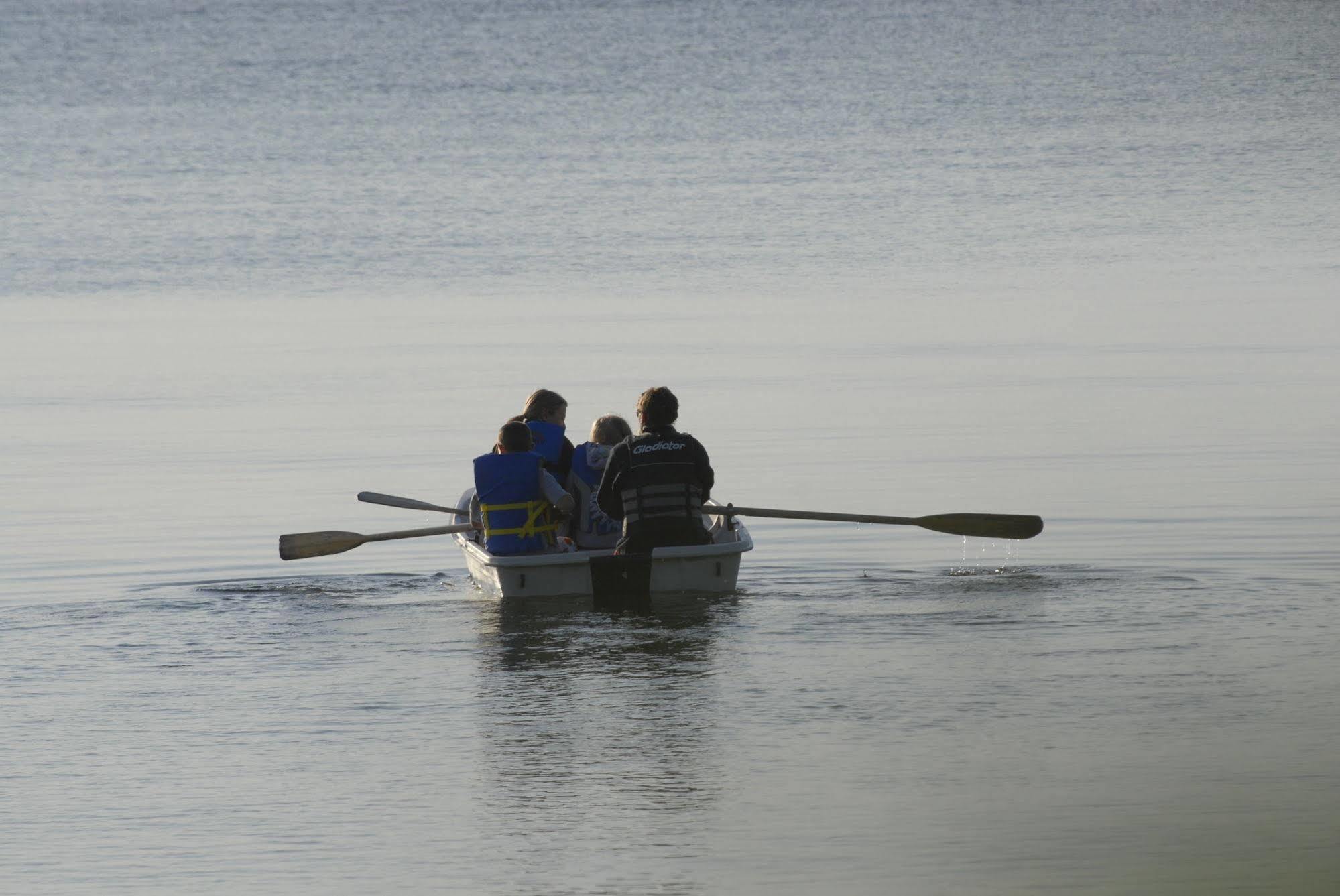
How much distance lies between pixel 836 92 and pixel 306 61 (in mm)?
19012

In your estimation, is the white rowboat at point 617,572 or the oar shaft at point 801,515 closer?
the white rowboat at point 617,572

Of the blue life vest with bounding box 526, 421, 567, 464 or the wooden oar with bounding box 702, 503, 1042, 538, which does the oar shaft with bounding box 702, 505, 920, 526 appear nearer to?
the wooden oar with bounding box 702, 503, 1042, 538

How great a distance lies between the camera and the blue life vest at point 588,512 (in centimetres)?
1275

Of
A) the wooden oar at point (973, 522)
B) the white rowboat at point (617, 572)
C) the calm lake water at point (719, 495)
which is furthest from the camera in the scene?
the wooden oar at point (973, 522)

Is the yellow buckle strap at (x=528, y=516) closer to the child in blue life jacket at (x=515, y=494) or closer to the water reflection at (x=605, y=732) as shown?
the child in blue life jacket at (x=515, y=494)

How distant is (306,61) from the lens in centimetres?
7181

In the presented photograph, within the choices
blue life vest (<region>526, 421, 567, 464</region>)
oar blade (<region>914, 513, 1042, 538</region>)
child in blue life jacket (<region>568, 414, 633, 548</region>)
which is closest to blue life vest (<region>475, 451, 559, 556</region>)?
blue life vest (<region>526, 421, 567, 464</region>)

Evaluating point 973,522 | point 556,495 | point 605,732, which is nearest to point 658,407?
point 556,495

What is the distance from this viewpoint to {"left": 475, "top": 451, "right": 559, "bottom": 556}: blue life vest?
12297mm

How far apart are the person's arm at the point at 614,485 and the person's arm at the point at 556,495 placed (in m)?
0.16

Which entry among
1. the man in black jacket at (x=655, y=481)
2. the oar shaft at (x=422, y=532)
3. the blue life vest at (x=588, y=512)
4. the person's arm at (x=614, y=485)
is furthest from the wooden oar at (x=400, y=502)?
the man in black jacket at (x=655, y=481)

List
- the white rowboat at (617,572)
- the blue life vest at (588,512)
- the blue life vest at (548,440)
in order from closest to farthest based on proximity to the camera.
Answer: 1. the white rowboat at (617,572)
2. the blue life vest at (548,440)
3. the blue life vest at (588,512)

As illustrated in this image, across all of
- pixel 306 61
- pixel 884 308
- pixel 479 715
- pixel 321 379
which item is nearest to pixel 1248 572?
pixel 479 715

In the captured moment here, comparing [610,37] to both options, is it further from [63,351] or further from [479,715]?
[479,715]
